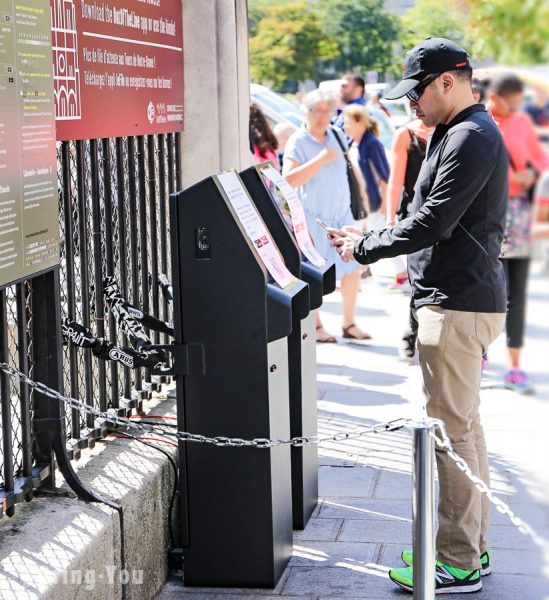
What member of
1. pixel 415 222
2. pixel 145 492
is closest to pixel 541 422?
pixel 415 222

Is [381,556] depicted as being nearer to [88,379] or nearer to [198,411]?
[198,411]

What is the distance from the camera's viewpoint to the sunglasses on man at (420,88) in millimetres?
4254

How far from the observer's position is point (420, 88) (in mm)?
4297

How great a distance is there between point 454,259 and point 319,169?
4.27 metres

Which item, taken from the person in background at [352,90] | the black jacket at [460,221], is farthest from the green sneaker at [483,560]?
the person in background at [352,90]

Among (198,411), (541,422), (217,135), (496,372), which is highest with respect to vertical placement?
(217,135)

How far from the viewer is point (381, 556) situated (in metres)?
4.77

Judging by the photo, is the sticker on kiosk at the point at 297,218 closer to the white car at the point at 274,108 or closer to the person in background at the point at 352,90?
the person in background at the point at 352,90

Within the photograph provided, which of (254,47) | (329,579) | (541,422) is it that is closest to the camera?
(541,422)

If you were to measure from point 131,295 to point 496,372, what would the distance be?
3626 millimetres

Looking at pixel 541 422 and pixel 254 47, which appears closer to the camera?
pixel 541 422

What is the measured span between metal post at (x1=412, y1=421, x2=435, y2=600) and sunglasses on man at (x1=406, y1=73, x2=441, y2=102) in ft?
4.96

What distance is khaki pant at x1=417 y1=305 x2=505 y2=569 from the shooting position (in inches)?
167

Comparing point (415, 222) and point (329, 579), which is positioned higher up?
point (415, 222)
